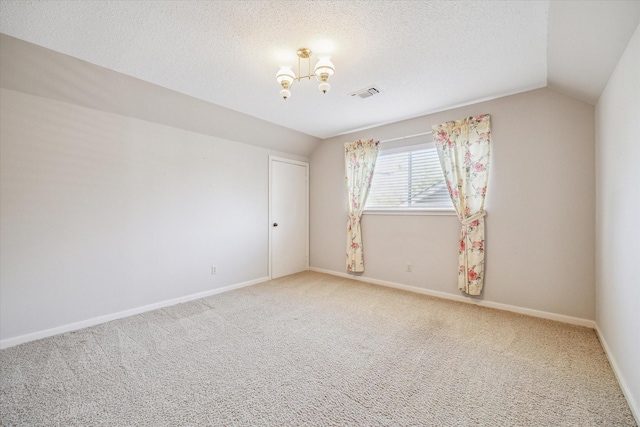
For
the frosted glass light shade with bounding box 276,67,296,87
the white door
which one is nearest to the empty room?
the frosted glass light shade with bounding box 276,67,296,87

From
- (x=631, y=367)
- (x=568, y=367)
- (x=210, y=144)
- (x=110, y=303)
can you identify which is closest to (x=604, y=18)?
(x=631, y=367)

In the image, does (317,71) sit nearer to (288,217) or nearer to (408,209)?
(408,209)

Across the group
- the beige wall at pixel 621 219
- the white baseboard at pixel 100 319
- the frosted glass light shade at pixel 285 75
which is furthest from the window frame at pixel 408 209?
the white baseboard at pixel 100 319

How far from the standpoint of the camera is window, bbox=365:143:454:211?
369 centimetres

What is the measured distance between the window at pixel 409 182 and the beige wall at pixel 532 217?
254 mm

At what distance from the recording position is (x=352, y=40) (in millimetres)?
2023

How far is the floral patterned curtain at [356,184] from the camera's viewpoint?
4.26 m

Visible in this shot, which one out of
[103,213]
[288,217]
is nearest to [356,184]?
[288,217]

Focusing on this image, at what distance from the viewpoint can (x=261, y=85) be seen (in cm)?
277

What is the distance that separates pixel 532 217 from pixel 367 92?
7.54 ft

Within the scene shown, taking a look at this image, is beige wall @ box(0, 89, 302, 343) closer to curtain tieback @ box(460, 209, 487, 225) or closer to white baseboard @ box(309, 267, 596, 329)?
white baseboard @ box(309, 267, 596, 329)

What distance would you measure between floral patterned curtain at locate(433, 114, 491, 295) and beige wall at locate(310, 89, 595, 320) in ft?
0.35

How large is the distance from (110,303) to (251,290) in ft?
5.46

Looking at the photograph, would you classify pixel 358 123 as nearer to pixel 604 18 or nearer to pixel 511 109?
pixel 511 109
